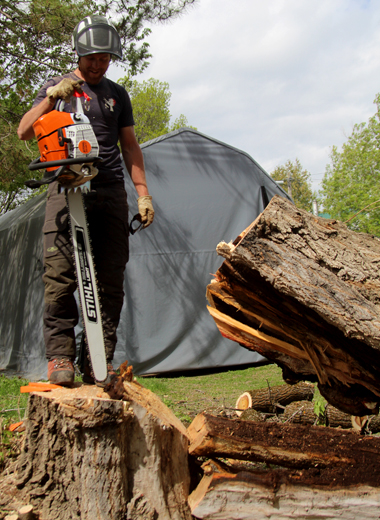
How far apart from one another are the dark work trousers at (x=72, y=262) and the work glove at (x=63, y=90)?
427mm

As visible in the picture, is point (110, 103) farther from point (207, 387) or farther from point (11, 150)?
point (11, 150)

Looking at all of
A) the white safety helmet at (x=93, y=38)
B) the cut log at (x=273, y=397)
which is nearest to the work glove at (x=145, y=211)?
the white safety helmet at (x=93, y=38)

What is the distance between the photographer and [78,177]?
1.96m

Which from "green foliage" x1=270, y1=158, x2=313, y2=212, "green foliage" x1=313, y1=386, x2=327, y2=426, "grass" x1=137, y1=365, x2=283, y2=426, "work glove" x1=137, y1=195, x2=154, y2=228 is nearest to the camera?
"work glove" x1=137, y1=195, x2=154, y2=228

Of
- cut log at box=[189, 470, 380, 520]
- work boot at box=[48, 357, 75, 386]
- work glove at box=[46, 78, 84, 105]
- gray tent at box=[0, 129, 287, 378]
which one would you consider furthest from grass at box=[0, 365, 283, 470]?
work glove at box=[46, 78, 84, 105]

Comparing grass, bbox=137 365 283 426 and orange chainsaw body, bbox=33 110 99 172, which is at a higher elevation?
orange chainsaw body, bbox=33 110 99 172

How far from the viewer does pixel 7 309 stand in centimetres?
668

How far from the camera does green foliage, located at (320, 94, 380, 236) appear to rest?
918 inches

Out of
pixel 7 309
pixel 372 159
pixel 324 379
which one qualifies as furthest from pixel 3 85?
pixel 372 159

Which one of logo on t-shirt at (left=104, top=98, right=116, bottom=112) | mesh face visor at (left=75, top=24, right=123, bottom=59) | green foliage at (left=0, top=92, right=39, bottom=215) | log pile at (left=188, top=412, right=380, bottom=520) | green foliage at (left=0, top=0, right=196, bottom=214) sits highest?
green foliage at (left=0, top=0, right=196, bottom=214)

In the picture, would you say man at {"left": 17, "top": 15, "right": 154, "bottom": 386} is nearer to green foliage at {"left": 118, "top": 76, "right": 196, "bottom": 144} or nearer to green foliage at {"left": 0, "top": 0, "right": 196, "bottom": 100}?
green foliage at {"left": 0, "top": 0, "right": 196, "bottom": 100}

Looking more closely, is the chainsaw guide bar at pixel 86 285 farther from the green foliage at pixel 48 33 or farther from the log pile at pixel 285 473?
the green foliage at pixel 48 33

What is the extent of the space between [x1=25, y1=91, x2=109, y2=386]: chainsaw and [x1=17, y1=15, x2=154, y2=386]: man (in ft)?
0.35

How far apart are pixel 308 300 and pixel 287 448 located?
28.0 inches
